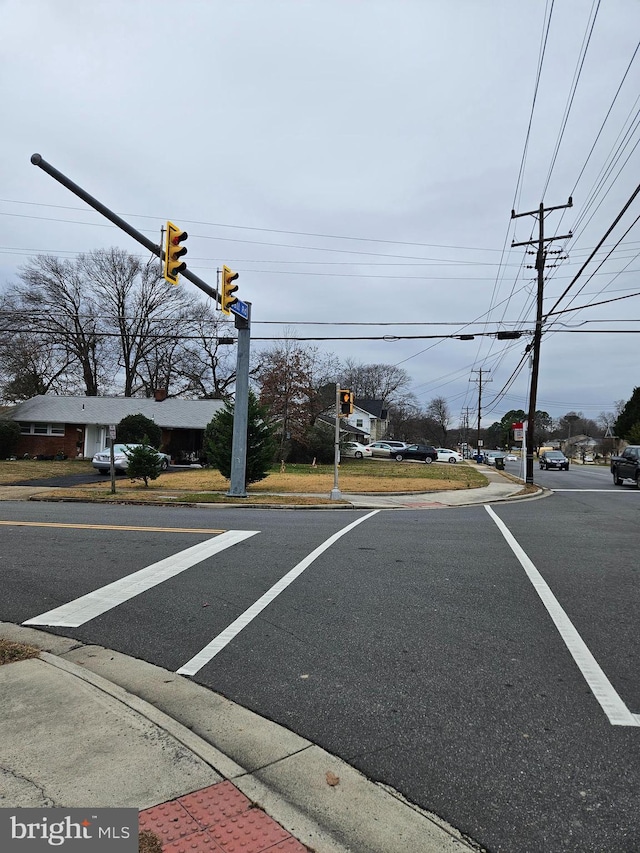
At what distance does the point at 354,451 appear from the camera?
49062mm

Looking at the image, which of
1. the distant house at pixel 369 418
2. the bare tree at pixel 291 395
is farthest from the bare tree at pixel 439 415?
the bare tree at pixel 291 395

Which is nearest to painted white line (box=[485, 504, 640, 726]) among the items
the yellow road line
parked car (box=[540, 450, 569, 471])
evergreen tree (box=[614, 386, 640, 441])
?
the yellow road line

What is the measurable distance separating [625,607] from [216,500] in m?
12.1

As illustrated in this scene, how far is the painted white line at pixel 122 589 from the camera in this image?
5.41m

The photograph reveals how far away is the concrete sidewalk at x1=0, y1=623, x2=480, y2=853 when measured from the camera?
7.95 ft

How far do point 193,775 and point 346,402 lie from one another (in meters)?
14.5

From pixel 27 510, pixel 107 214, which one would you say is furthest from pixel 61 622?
pixel 27 510

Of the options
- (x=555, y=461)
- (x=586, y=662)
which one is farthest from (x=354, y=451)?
(x=586, y=662)

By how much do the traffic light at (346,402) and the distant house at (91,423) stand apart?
19.9 m

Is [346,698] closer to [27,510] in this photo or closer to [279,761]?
[279,761]

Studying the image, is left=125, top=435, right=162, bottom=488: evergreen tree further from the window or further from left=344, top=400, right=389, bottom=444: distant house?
left=344, top=400, right=389, bottom=444: distant house

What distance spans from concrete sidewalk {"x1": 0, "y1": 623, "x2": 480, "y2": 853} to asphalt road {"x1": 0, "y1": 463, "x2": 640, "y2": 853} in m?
0.22

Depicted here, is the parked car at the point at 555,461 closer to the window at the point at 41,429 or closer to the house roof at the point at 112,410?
the house roof at the point at 112,410

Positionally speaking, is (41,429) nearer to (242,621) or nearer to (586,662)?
(242,621)
